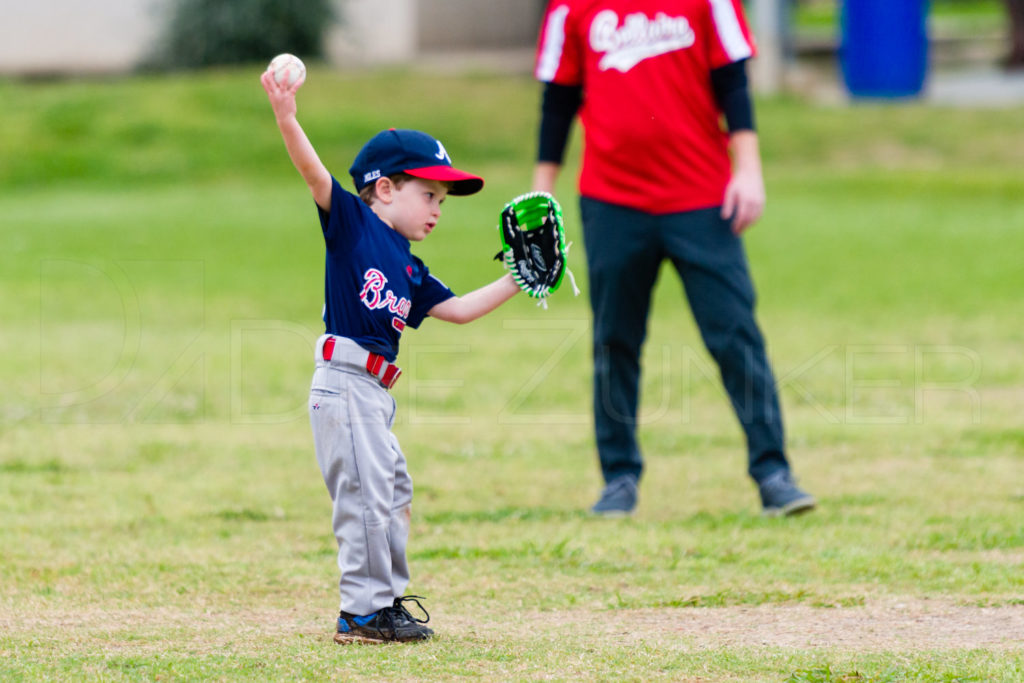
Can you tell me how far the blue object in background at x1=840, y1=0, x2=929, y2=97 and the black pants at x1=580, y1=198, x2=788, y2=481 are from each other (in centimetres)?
2255

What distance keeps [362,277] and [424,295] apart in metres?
0.25

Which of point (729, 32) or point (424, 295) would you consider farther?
point (729, 32)

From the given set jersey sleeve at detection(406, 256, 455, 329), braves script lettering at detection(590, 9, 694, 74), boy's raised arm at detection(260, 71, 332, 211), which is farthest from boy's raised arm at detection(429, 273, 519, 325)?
braves script lettering at detection(590, 9, 694, 74)

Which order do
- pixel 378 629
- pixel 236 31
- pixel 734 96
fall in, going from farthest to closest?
pixel 236 31 → pixel 734 96 → pixel 378 629

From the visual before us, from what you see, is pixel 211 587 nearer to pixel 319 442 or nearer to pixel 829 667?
pixel 319 442

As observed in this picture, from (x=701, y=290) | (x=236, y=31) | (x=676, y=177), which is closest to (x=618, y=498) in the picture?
(x=701, y=290)

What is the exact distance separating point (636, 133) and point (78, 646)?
2.92 metres

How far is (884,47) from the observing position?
2738cm

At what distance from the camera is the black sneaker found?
13.5 feet

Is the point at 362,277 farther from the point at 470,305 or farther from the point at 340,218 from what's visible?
the point at 470,305

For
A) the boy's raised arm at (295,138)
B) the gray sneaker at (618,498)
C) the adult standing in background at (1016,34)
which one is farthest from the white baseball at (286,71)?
the adult standing in background at (1016,34)

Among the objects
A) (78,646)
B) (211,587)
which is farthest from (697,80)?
(78,646)

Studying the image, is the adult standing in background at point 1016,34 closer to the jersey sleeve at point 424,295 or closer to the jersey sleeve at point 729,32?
the jersey sleeve at point 729,32

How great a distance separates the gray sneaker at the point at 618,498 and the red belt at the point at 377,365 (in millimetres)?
2001
